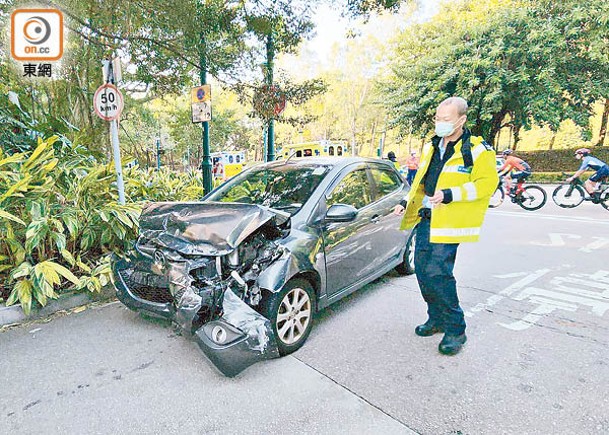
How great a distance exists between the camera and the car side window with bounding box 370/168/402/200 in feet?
13.0

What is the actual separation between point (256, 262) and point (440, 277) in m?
1.34

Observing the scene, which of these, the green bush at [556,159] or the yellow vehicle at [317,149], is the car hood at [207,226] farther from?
the green bush at [556,159]

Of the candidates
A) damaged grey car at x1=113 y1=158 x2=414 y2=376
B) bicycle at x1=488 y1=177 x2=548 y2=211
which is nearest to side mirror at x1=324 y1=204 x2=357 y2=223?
damaged grey car at x1=113 y1=158 x2=414 y2=376

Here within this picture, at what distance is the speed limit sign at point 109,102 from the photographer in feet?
14.7

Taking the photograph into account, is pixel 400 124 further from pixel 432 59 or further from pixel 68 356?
pixel 68 356

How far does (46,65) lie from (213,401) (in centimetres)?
619

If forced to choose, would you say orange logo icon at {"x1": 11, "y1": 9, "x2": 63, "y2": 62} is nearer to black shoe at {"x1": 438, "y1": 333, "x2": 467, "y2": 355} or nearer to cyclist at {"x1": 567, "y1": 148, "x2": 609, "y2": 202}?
black shoe at {"x1": 438, "y1": 333, "x2": 467, "y2": 355}

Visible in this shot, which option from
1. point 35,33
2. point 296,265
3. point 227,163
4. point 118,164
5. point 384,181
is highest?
point 35,33

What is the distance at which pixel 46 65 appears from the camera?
5887 millimetres

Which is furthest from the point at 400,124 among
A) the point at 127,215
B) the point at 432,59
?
the point at 127,215

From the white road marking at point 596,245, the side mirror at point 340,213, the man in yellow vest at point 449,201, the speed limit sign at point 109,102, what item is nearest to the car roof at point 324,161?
the side mirror at point 340,213

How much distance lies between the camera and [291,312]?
2727 mm

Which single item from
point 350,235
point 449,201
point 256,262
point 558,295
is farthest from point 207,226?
point 558,295

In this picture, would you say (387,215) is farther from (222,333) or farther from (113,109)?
(113,109)
